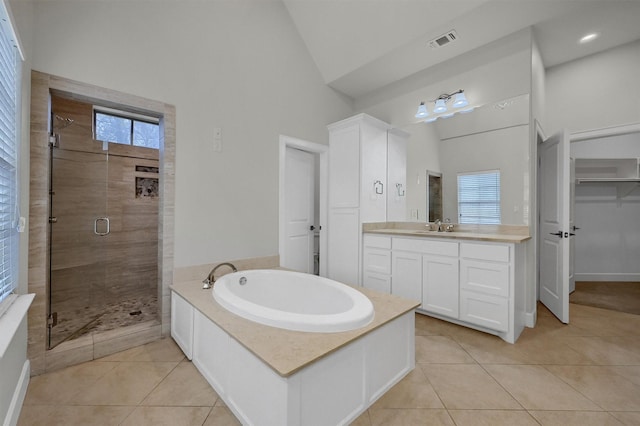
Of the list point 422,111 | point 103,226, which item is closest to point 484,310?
point 422,111

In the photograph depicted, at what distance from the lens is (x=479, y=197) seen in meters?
2.78

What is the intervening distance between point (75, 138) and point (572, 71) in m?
5.45

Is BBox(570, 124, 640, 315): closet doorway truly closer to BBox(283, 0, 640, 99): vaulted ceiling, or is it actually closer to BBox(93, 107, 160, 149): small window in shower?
BBox(283, 0, 640, 99): vaulted ceiling

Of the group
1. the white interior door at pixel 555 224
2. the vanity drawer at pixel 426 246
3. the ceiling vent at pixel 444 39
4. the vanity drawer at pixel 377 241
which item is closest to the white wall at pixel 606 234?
the white interior door at pixel 555 224

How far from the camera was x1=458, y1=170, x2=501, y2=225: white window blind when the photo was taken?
2.68 meters

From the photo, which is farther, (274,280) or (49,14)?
(274,280)

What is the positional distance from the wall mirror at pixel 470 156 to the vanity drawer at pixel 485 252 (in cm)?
56

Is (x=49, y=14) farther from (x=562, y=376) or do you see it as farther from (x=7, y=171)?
(x=562, y=376)

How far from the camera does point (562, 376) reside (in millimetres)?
1729

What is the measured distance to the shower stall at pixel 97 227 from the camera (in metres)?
2.61

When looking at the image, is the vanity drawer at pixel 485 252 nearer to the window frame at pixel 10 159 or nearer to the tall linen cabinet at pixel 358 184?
the tall linen cabinet at pixel 358 184

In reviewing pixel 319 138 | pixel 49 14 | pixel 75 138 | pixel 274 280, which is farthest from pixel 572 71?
pixel 75 138

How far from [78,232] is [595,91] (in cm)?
568

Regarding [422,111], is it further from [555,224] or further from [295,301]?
[295,301]
